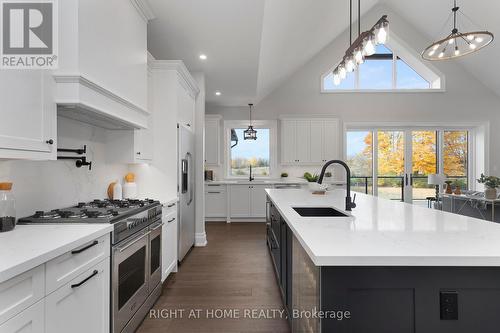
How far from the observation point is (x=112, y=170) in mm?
2727

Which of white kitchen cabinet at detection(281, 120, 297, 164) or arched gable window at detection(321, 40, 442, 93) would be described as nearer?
white kitchen cabinet at detection(281, 120, 297, 164)

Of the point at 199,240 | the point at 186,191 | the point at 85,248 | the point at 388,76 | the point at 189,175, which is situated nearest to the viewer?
the point at 85,248

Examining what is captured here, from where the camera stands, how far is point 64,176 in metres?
2.06

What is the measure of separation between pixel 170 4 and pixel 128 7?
16.4 inches

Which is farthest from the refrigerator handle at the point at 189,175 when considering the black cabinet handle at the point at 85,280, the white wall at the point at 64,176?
the black cabinet handle at the point at 85,280

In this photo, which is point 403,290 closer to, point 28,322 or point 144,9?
point 28,322

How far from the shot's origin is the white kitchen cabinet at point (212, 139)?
6.17 m

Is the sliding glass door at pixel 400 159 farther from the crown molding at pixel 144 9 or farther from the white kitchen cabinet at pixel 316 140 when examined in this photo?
the crown molding at pixel 144 9

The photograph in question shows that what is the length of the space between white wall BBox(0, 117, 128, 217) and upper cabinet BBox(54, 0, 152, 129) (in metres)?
0.16

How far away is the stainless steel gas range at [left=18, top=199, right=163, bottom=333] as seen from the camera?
1.66m

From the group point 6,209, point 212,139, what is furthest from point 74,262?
point 212,139

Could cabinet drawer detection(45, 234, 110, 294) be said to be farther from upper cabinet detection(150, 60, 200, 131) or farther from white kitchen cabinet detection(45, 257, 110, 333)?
upper cabinet detection(150, 60, 200, 131)

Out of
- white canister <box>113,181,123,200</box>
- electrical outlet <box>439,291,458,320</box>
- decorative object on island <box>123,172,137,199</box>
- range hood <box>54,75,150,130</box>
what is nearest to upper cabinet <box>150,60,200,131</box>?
range hood <box>54,75,150,130</box>

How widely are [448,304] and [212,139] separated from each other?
18.3 feet
